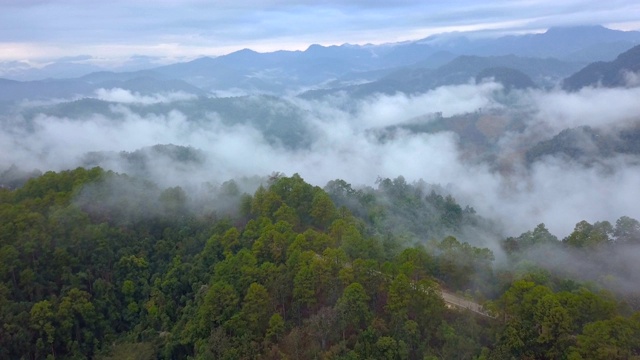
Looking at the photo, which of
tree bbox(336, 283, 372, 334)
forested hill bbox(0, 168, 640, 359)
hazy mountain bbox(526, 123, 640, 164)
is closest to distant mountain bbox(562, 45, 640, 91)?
hazy mountain bbox(526, 123, 640, 164)

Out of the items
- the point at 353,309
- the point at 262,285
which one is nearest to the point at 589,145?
the point at 353,309

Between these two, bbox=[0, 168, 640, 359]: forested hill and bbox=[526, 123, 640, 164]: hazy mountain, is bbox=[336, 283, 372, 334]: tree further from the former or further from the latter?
bbox=[526, 123, 640, 164]: hazy mountain

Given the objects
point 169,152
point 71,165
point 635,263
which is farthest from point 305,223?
point 71,165

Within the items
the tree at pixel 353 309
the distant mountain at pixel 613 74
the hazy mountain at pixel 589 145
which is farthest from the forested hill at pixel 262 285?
the distant mountain at pixel 613 74

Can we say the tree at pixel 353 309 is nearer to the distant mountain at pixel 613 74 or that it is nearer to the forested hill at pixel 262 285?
the forested hill at pixel 262 285

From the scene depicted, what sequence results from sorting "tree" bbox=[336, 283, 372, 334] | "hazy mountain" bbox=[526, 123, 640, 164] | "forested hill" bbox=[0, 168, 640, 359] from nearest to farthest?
"forested hill" bbox=[0, 168, 640, 359]
"tree" bbox=[336, 283, 372, 334]
"hazy mountain" bbox=[526, 123, 640, 164]
